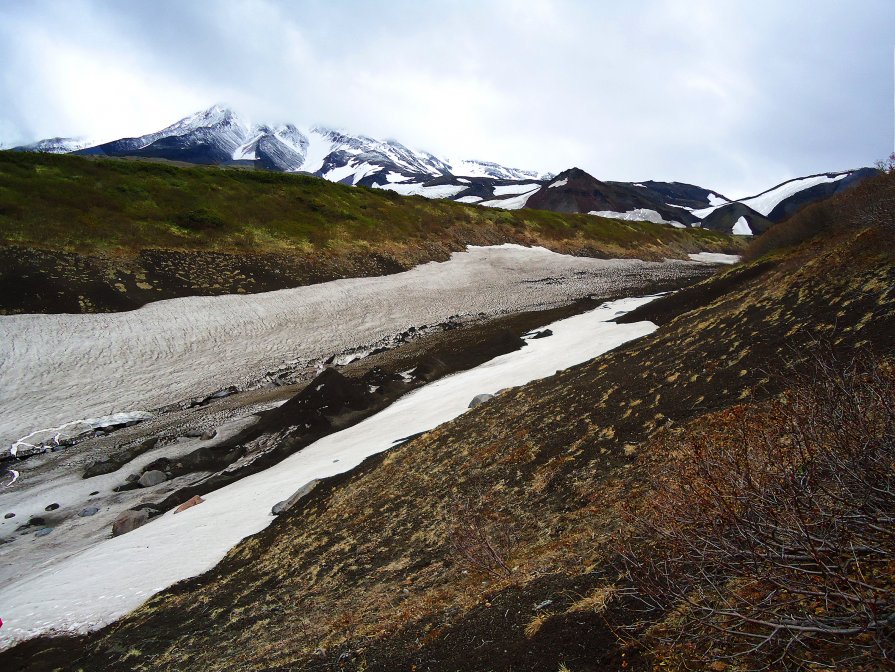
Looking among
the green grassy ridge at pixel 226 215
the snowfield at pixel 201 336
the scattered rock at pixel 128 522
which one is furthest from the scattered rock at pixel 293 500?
the green grassy ridge at pixel 226 215

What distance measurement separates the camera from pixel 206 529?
12102 millimetres

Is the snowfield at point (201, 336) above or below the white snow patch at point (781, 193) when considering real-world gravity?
below

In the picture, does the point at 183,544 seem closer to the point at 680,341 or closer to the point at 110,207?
the point at 680,341

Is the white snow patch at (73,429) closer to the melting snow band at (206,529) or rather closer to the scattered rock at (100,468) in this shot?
the scattered rock at (100,468)

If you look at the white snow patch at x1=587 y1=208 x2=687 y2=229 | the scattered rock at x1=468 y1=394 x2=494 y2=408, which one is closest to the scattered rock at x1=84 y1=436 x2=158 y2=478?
the scattered rock at x1=468 y1=394 x2=494 y2=408

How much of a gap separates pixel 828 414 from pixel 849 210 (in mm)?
14908

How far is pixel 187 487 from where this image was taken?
15578 millimetres

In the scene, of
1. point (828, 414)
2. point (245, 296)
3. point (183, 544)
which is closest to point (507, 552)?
point (828, 414)

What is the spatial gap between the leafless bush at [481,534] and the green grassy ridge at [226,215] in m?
38.0

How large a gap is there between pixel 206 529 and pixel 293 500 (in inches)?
90.2

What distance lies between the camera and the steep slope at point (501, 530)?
488 cm

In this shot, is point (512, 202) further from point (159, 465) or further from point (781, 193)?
point (159, 465)

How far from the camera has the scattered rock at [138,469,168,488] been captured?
16.2 meters

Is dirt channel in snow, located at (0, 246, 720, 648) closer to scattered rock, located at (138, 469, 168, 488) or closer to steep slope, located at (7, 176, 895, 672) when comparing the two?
scattered rock, located at (138, 469, 168, 488)
